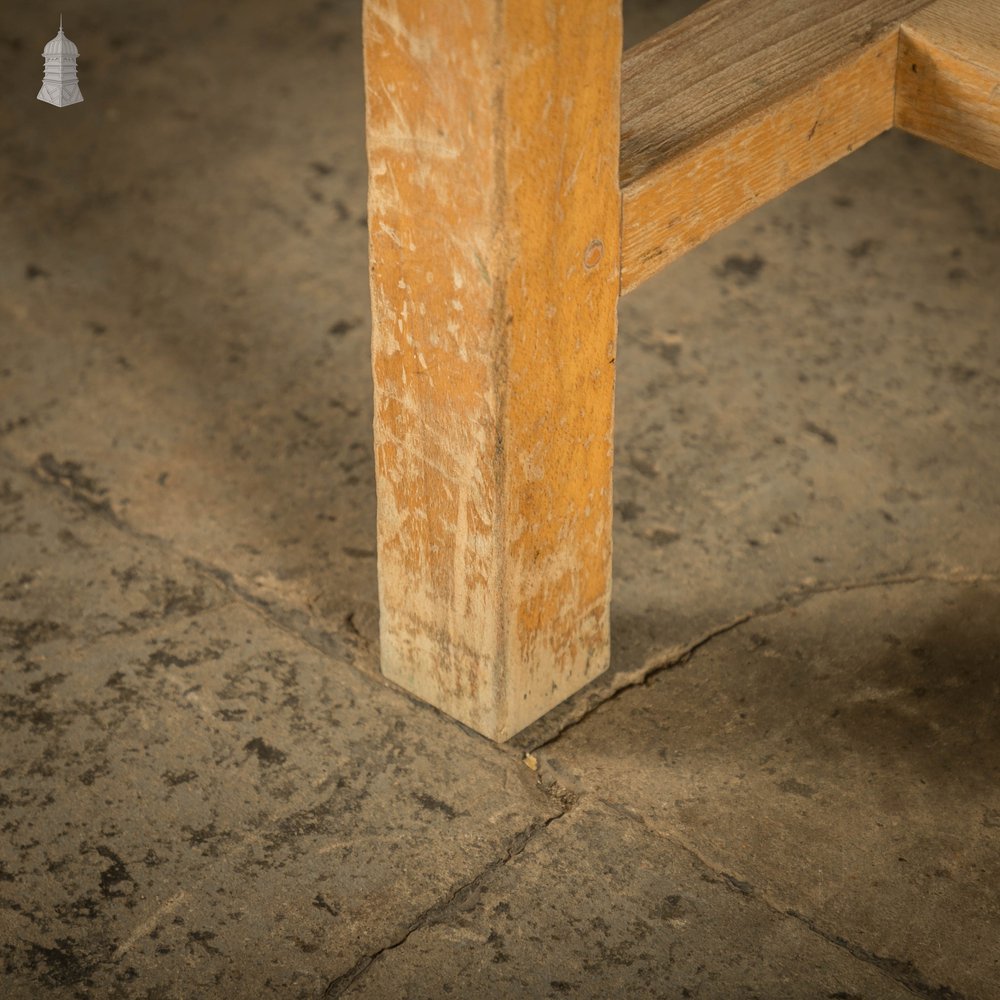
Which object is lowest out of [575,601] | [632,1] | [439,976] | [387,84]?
[439,976]

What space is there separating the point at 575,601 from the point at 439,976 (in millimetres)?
545

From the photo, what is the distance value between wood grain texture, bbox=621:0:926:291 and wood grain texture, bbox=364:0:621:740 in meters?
0.09

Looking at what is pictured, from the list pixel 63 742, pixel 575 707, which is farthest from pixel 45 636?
pixel 575 707

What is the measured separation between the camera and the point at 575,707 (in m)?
2.19

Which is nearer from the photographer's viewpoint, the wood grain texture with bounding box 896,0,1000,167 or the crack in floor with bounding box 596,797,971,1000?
the crack in floor with bounding box 596,797,971,1000

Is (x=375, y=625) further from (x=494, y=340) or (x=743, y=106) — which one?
(x=743, y=106)

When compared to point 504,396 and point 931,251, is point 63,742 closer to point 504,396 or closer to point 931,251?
point 504,396

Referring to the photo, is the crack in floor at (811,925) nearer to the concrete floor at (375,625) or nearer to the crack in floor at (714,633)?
the concrete floor at (375,625)

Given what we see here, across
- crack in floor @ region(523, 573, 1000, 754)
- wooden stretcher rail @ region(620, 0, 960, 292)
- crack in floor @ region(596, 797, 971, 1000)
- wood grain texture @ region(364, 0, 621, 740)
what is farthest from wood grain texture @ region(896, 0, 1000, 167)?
crack in floor @ region(596, 797, 971, 1000)

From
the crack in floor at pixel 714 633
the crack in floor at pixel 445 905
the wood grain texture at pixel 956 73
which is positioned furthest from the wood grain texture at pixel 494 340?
the wood grain texture at pixel 956 73

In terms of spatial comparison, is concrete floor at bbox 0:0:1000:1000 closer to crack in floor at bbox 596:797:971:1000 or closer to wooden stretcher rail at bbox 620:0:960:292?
crack in floor at bbox 596:797:971:1000

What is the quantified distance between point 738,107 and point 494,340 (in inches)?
17.2

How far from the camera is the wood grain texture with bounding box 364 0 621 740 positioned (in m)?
1.64

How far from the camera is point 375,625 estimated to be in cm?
235
